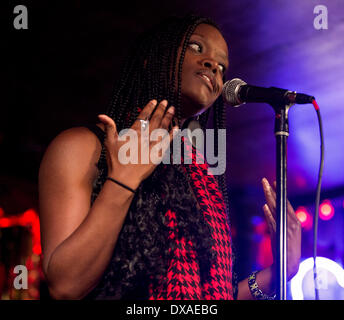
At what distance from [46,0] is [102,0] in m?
0.47

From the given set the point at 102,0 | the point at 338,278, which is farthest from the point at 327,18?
the point at 338,278

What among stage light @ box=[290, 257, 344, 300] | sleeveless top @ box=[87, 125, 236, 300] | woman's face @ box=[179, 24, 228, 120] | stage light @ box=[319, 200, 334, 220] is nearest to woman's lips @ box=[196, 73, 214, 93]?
woman's face @ box=[179, 24, 228, 120]

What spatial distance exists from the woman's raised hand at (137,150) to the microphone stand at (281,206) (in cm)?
33

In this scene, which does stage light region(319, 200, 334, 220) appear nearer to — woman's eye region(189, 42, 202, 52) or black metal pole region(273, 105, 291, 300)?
woman's eye region(189, 42, 202, 52)

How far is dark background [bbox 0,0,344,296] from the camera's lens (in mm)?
3605

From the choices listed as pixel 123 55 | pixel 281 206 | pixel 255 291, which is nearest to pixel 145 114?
pixel 281 206


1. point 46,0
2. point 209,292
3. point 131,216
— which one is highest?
point 46,0

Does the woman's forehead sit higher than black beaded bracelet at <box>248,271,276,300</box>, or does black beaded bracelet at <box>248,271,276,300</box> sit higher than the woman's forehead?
the woman's forehead

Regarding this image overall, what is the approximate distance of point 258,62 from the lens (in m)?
4.46

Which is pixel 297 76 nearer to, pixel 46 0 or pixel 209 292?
pixel 46 0

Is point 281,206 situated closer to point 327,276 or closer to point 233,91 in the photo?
point 233,91

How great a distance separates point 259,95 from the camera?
1324 millimetres

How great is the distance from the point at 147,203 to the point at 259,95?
52 centimetres

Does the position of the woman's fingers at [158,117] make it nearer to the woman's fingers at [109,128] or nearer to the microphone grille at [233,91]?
the woman's fingers at [109,128]
